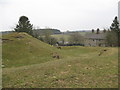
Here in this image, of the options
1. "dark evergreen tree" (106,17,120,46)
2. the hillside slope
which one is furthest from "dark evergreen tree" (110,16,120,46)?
the hillside slope

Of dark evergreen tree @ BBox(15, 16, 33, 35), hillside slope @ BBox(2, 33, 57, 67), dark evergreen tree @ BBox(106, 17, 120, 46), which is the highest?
dark evergreen tree @ BBox(15, 16, 33, 35)

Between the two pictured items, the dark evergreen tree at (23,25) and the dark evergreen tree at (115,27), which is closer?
the dark evergreen tree at (115,27)

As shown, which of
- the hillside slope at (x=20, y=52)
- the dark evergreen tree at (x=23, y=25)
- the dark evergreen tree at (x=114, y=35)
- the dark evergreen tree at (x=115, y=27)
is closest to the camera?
the hillside slope at (x=20, y=52)

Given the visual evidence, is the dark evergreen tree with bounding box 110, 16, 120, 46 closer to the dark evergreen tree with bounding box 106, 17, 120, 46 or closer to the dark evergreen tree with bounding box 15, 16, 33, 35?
the dark evergreen tree with bounding box 106, 17, 120, 46

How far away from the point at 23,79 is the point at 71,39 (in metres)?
82.9

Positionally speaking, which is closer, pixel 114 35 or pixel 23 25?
pixel 114 35

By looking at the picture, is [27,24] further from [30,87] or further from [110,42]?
[30,87]

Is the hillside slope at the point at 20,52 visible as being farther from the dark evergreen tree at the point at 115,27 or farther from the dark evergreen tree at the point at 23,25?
the dark evergreen tree at the point at 115,27

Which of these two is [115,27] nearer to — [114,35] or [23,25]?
[114,35]

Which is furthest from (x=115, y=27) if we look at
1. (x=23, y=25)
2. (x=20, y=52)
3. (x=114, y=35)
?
(x=20, y=52)

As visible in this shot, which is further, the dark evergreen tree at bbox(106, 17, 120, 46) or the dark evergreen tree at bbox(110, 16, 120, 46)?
the dark evergreen tree at bbox(110, 16, 120, 46)

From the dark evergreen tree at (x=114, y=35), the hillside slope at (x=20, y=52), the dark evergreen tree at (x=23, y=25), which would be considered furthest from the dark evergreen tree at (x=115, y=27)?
the hillside slope at (x=20, y=52)

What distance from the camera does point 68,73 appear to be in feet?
37.3

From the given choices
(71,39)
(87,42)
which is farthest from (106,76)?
(87,42)
